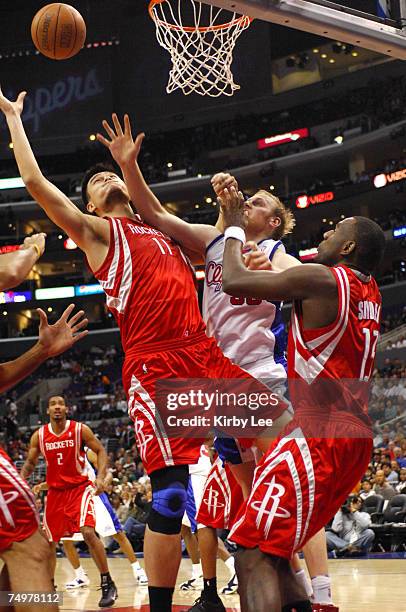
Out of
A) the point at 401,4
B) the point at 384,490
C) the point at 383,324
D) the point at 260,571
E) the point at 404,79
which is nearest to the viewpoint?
the point at 260,571

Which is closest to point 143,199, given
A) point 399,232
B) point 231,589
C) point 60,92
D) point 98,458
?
point 98,458

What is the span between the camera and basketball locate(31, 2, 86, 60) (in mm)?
6062

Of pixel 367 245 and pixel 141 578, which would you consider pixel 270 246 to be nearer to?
pixel 367 245

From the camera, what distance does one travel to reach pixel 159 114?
121 ft

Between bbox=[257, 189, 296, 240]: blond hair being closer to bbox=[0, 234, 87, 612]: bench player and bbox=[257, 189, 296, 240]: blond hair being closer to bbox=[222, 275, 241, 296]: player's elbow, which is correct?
bbox=[222, 275, 241, 296]: player's elbow

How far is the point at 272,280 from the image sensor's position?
3.54m

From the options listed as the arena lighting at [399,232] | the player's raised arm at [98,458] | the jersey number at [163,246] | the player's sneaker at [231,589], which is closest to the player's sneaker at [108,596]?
the player's raised arm at [98,458]

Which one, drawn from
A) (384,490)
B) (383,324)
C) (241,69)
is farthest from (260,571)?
(241,69)

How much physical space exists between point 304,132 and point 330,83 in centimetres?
231

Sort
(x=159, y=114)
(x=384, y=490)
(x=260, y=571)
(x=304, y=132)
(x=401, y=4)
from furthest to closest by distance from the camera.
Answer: (x=159, y=114)
(x=304, y=132)
(x=384, y=490)
(x=401, y=4)
(x=260, y=571)

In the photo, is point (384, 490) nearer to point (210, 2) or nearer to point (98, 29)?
point (210, 2)

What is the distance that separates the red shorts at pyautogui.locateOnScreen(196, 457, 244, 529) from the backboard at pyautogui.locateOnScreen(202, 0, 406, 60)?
2.95 meters

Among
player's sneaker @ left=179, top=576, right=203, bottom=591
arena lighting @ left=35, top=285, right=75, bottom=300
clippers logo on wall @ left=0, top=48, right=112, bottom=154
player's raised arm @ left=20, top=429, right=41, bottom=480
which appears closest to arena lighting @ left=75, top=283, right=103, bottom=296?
arena lighting @ left=35, top=285, right=75, bottom=300

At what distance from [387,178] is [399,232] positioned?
86.4 inches
